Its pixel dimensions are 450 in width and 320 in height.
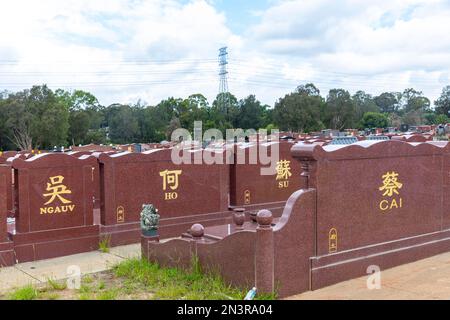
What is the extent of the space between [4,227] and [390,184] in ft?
19.3

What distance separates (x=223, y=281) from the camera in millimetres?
5738

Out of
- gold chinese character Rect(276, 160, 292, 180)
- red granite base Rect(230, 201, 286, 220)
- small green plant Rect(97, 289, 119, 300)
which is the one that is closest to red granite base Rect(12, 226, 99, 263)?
small green plant Rect(97, 289, 119, 300)

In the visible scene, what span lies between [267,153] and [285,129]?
47.6 meters

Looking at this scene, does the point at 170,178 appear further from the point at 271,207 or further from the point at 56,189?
the point at 271,207

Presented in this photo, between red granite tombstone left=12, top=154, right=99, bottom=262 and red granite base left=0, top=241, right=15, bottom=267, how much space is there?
170 millimetres

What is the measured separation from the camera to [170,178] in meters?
9.83

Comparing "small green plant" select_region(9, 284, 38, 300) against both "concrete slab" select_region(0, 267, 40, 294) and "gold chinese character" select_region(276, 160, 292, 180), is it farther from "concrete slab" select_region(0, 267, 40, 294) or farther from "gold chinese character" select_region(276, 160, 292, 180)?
"gold chinese character" select_region(276, 160, 292, 180)

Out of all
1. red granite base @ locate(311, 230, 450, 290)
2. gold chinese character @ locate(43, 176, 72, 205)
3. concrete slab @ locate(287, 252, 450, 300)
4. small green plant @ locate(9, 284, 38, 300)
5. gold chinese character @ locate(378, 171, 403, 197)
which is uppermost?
gold chinese character @ locate(378, 171, 403, 197)

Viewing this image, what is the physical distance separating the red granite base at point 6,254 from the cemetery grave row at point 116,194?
0.01 metres

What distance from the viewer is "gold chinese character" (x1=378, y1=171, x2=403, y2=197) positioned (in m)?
6.59

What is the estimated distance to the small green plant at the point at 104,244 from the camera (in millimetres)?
8750

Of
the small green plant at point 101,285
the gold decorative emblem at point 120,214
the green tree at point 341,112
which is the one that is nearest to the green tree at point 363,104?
the green tree at point 341,112
